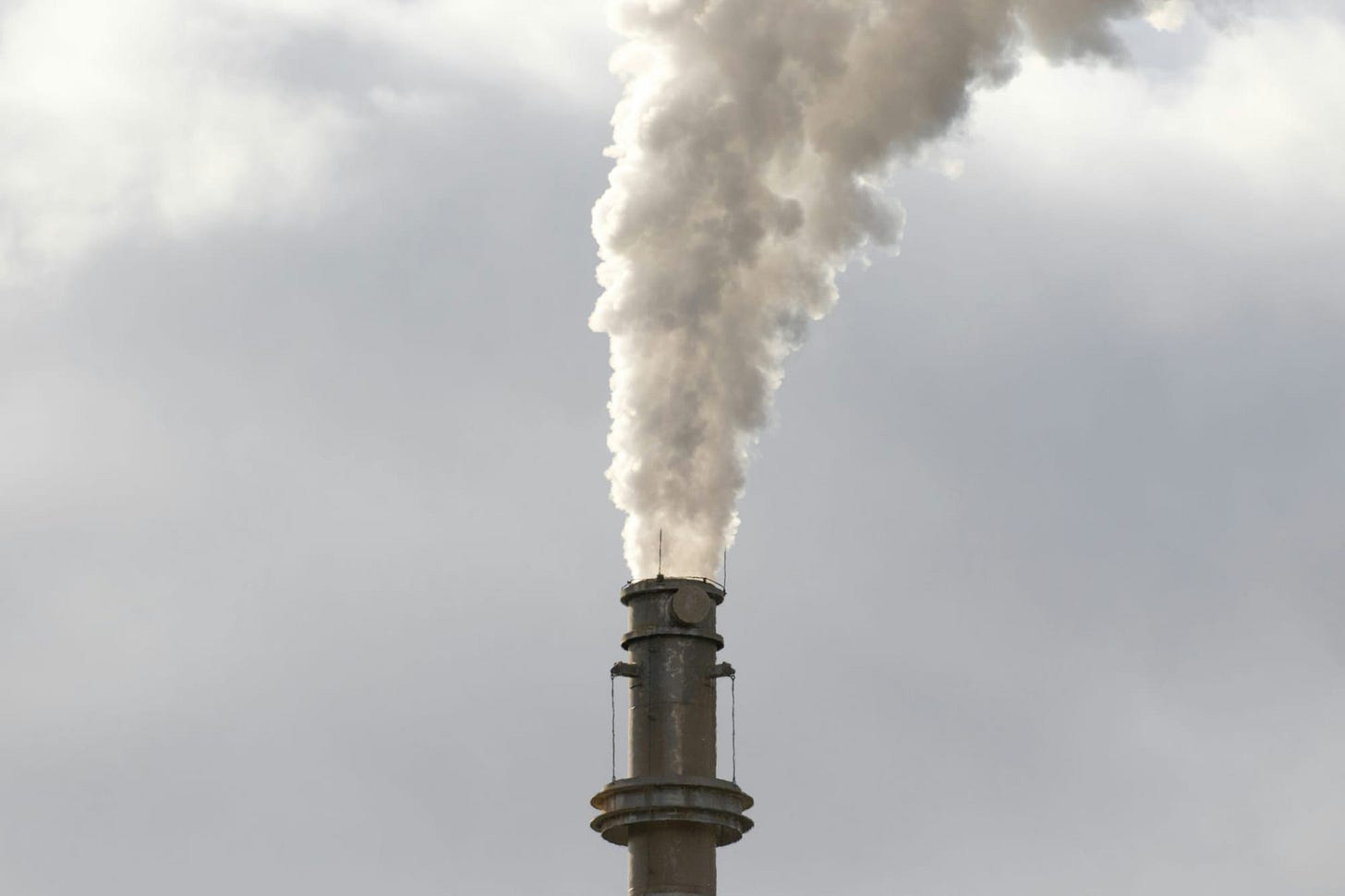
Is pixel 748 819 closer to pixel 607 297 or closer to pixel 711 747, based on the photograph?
pixel 711 747

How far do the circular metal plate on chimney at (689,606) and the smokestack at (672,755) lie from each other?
0.06 ft

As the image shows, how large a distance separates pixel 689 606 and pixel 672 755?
10.4 feet

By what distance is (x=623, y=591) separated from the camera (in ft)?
255

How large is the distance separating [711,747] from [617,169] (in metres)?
12.9

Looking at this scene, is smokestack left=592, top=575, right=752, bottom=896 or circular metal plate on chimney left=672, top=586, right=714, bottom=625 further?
circular metal plate on chimney left=672, top=586, right=714, bottom=625

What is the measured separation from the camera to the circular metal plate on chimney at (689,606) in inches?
3027

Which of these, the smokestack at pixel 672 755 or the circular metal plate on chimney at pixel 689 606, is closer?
the smokestack at pixel 672 755

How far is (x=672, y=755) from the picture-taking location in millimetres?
76375

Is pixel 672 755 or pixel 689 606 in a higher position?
pixel 689 606

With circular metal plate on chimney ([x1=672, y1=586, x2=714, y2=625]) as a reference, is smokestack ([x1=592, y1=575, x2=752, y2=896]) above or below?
below

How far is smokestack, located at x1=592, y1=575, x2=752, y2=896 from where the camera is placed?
76062 millimetres

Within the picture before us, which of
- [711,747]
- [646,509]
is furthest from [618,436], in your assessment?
[711,747]

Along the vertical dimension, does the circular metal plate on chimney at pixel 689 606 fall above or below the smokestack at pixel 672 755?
above

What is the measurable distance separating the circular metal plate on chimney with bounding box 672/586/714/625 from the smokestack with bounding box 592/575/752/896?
0.8 inches
